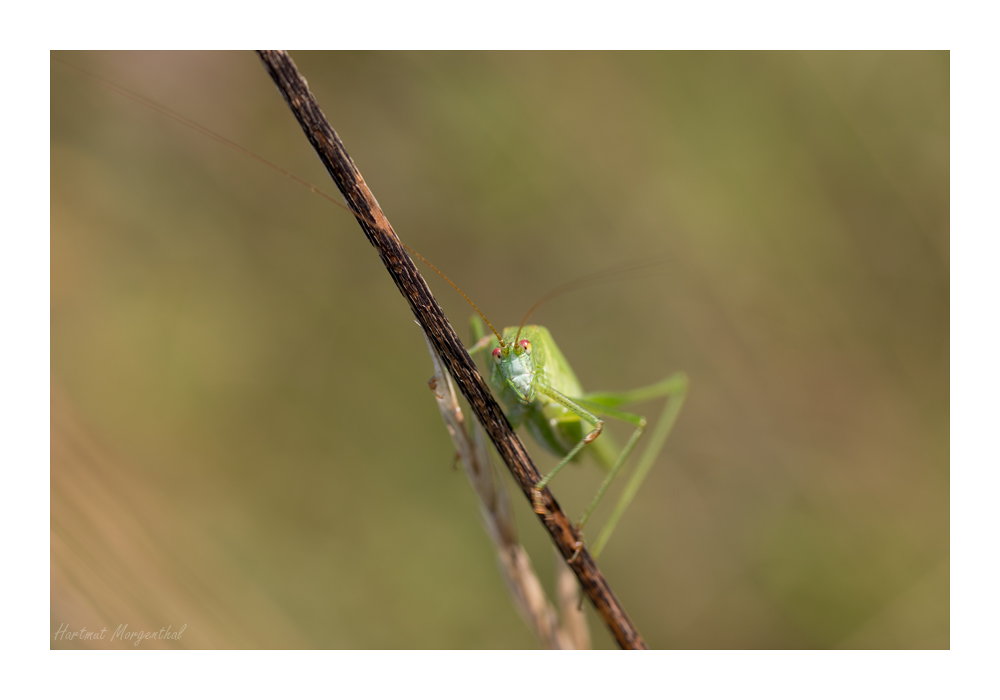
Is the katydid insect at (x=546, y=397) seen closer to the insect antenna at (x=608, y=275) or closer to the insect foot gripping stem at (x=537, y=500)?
the insect foot gripping stem at (x=537, y=500)

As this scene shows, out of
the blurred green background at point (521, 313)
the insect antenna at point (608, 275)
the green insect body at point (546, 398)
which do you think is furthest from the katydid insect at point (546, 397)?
the insect antenna at point (608, 275)

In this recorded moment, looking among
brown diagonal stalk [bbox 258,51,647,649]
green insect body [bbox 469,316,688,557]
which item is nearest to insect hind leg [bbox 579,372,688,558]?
green insect body [bbox 469,316,688,557]

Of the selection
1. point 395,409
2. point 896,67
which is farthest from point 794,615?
point 896,67

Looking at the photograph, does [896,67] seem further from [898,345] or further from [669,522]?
[669,522]

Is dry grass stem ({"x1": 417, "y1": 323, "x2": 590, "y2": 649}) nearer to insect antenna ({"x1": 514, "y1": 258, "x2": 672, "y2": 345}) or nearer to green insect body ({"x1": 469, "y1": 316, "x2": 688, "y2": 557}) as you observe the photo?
green insect body ({"x1": 469, "y1": 316, "x2": 688, "y2": 557})

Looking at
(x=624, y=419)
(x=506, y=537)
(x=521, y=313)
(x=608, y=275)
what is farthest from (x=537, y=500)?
(x=608, y=275)

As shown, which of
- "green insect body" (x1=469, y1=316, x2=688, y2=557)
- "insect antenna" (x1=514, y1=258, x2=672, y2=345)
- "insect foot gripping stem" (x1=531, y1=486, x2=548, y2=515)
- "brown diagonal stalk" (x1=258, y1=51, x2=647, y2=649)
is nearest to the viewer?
"brown diagonal stalk" (x1=258, y1=51, x2=647, y2=649)

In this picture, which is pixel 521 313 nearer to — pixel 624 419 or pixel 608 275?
pixel 608 275
